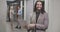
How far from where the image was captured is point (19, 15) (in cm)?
120

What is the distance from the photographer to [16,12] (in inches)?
47.2

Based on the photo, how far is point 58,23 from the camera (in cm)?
126

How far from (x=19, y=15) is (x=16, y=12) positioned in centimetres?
5

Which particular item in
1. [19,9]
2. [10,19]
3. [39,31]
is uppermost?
[19,9]

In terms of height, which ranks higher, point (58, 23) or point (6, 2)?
point (6, 2)

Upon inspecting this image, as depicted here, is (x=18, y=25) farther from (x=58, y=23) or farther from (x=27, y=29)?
(x=58, y=23)

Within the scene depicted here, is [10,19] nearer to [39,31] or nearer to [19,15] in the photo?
[19,15]

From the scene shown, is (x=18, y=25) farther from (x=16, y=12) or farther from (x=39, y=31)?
(x=39, y=31)

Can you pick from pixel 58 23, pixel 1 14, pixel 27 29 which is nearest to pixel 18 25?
pixel 27 29

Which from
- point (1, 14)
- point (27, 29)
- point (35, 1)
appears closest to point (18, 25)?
point (27, 29)

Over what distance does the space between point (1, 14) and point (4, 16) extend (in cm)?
4

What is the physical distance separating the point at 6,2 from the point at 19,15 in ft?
0.71

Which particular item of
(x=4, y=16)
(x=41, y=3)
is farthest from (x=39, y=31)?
(x=4, y=16)

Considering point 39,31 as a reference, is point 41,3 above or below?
above
